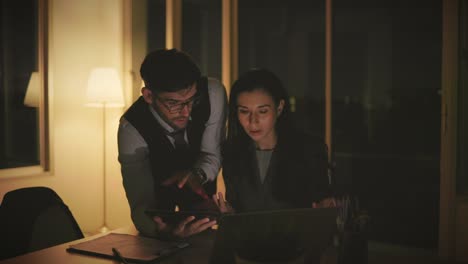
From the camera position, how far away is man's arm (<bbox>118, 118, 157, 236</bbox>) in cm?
197

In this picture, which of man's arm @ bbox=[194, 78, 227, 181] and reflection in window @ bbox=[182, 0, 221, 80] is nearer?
man's arm @ bbox=[194, 78, 227, 181]

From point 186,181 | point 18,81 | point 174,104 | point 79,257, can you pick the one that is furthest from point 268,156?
point 18,81

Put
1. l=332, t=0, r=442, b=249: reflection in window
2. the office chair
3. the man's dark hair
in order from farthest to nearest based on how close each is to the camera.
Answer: l=332, t=0, r=442, b=249: reflection in window → the office chair → the man's dark hair

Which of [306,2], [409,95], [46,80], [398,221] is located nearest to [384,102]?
[409,95]

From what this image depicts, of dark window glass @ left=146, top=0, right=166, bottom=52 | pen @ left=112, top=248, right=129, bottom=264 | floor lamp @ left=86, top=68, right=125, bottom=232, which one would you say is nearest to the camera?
pen @ left=112, top=248, right=129, bottom=264

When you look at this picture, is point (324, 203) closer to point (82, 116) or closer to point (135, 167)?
point (135, 167)

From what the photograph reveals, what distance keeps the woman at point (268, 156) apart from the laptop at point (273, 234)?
676mm

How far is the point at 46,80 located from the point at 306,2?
32.7ft

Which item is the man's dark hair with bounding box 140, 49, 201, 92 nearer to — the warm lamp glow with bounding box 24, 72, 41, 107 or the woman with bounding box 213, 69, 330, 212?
the woman with bounding box 213, 69, 330, 212

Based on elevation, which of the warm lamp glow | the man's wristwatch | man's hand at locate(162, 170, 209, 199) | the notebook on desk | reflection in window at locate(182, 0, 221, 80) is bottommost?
the notebook on desk

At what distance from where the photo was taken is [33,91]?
3816 millimetres

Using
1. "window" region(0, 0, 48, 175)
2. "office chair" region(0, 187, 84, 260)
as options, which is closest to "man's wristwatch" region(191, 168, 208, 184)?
"office chair" region(0, 187, 84, 260)

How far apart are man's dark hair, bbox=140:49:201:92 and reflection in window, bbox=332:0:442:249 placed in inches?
163

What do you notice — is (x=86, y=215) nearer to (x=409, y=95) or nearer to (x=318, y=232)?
(x=318, y=232)
